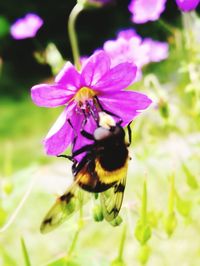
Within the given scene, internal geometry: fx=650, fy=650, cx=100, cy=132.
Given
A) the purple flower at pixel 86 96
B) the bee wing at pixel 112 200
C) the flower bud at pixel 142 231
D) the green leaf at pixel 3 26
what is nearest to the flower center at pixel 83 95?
the purple flower at pixel 86 96

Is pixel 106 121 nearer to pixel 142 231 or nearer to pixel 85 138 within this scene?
pixel 85 138

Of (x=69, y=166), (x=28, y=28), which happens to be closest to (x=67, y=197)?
(x=28, y=28)

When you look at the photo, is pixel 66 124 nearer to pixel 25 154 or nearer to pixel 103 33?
pixel 25 154

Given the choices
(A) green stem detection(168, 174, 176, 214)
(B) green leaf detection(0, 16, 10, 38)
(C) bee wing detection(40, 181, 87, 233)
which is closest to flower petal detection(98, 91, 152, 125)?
(C) bee wing detection(40, 181, 87, 233)

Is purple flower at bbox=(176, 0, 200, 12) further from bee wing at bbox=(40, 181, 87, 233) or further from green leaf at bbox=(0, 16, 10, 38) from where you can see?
green leaf at bbox=(0, 16, 10, 38)

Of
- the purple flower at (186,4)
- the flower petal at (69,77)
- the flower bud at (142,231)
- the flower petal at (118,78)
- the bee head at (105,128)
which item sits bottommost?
the flower bud at (142,231)

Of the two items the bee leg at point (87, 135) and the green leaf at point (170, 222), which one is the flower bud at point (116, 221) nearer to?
the bee leg at point (87, 135)
